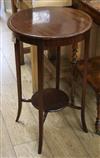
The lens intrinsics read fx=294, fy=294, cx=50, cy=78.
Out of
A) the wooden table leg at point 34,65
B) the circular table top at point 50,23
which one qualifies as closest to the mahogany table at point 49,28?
the circular table top at point 50,23

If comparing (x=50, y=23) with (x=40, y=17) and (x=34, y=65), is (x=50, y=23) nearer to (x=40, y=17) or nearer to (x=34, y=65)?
(x=40, y=17)

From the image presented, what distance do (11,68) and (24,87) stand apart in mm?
318

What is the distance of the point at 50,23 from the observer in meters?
1.53

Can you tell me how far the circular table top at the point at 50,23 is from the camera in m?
1.43

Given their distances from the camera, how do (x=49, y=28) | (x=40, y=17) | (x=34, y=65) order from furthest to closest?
1. (x=34, y=65)
2. (x=40, y=17)
3. (x=49, y=28)

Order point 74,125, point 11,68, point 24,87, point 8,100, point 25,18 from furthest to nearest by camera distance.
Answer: point 11,68 → point 24,87 → point 8,100 → point 74,125 → point 25,18

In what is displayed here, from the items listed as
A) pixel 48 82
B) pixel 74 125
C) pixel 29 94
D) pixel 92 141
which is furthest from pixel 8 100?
pixel 92 141

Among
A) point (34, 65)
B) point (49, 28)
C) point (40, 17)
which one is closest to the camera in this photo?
point (49, 28)

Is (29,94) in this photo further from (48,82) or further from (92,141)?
(92,141)

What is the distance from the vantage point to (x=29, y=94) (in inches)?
87.3

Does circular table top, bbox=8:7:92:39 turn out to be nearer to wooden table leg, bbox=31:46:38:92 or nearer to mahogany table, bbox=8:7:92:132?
mahogany table, bbox=8:7:92:132

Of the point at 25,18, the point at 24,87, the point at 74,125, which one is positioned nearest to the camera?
the point at 25,18

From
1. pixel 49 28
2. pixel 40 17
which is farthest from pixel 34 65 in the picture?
pixel 49 28

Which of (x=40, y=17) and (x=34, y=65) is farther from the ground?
(x=40, y=17)
